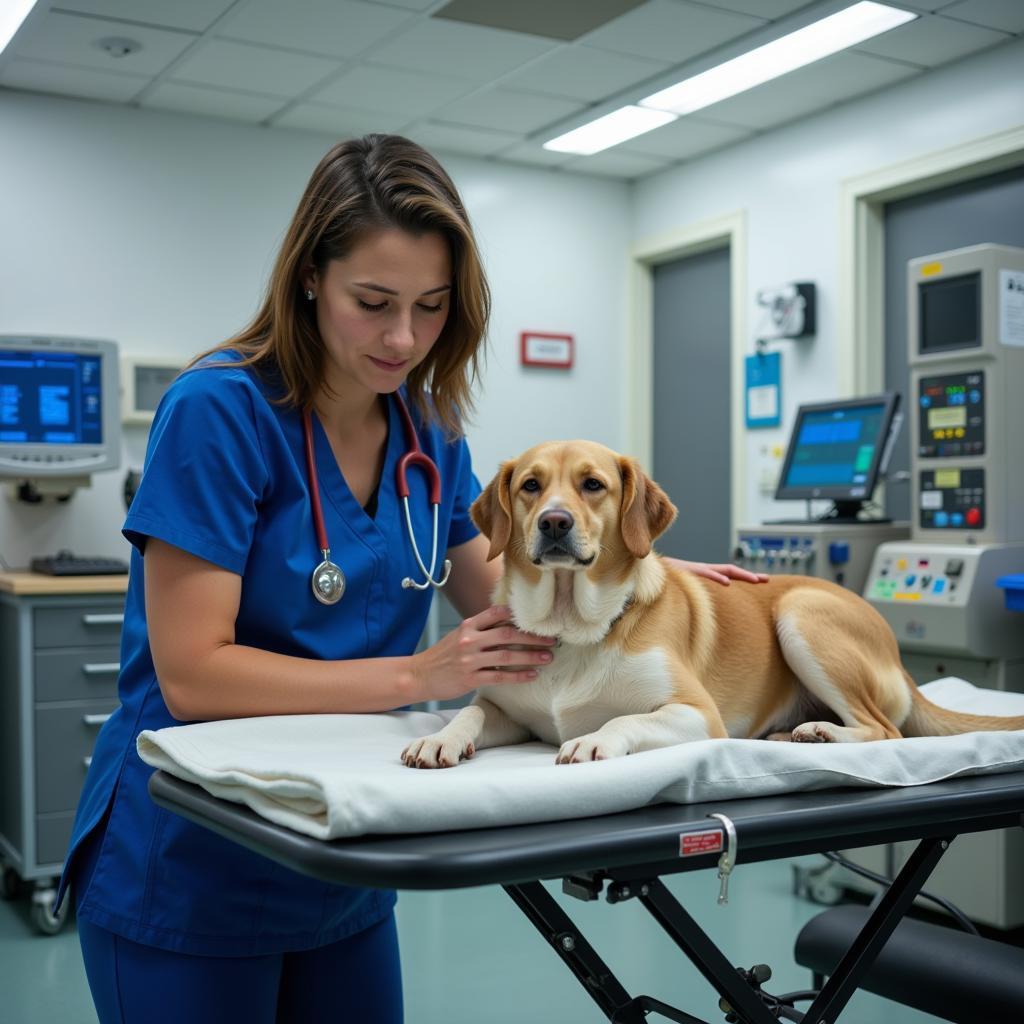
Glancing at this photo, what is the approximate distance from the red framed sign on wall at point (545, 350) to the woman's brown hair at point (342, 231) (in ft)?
14.1

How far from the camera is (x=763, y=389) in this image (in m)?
5.11

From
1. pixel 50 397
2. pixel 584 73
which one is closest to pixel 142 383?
pixel 50 397

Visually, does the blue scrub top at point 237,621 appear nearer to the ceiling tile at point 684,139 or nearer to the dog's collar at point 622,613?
the dog's collar at point 622,613

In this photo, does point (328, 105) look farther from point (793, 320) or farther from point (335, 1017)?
point (335, 1017)

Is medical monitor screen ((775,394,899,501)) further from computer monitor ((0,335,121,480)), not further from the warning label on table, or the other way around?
the warning label on table

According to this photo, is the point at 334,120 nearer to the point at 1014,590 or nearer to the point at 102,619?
the point at 102,619

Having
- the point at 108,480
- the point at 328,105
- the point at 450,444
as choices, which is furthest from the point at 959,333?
the point at 108,480

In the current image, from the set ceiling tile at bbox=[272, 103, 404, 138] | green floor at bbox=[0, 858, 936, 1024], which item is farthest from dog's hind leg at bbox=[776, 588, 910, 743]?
ceiling tile at bbox=[272, 103, 404, 138]

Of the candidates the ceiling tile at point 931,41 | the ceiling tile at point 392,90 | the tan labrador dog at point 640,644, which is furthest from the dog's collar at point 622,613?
the ceiling tile at point 392,90

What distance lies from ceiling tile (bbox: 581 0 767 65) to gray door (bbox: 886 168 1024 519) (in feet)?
3.44

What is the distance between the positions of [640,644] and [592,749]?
0.22 metres

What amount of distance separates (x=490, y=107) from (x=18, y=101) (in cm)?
185

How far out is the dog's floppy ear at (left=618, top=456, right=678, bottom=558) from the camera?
54.7 inches

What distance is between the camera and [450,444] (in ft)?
5.14
